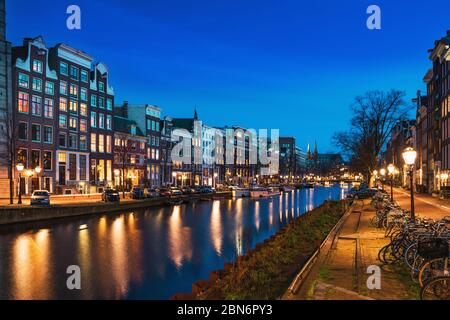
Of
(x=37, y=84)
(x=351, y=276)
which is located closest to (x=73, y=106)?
(x=37, y=84)

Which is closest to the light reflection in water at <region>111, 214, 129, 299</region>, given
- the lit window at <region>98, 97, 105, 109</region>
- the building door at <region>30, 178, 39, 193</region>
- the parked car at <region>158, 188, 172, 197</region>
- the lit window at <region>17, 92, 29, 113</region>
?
the building door at <region>30, 178, 39, 193</region>

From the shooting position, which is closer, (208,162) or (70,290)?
(70,290)

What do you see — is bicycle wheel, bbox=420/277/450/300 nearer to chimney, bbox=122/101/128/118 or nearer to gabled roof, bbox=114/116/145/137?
gabled roof, bbox=114/116/145/137

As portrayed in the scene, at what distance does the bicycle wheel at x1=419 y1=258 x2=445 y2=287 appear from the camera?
10995 millimetres

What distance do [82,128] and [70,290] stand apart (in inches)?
2446

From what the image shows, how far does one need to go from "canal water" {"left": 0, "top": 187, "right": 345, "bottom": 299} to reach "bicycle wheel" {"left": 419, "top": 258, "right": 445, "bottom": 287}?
10.4m

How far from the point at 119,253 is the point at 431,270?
20.1 metres

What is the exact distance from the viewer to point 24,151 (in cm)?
6419

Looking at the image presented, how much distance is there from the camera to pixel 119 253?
2784 cm

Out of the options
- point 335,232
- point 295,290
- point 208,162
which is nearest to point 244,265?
point 295,290

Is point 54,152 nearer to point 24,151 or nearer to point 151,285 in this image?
point 24,151

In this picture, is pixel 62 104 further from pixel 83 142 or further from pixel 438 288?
pixel 438 288

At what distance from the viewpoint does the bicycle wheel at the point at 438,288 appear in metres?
9.82

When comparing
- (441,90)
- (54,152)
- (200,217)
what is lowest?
(200,217)
